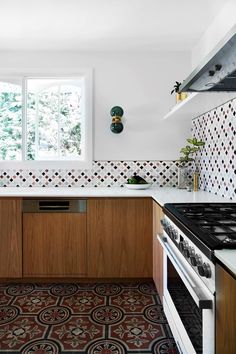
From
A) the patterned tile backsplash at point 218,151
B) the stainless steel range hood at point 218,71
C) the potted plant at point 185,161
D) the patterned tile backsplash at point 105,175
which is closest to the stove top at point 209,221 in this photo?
the patterned tile backsplash at point 218,151

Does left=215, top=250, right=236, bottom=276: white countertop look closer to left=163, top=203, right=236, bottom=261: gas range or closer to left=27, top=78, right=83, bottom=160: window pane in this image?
left=163, top=203, right=236, bottom=261: gas range

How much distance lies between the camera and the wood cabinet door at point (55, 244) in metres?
2.82

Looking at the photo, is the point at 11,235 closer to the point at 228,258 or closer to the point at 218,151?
the point at 218,151

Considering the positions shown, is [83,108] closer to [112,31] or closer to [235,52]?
[112,31]

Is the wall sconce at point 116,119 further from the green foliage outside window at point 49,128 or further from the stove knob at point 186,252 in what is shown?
the stove knob at point 186,252

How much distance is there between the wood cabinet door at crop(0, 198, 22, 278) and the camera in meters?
2.84

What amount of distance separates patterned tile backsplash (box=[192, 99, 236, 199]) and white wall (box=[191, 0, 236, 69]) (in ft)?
1.74

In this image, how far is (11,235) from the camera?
9.34 ft

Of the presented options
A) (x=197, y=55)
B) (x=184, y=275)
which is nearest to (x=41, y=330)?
(x=184, y=275)

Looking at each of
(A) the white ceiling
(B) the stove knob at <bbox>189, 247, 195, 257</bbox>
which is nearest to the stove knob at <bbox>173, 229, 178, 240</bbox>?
(B) the stove knob at <bbox>189, 247, 195, 257</bbox>

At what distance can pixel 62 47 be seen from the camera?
327 centimetres

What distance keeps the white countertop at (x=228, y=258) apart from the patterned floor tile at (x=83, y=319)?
1.16 meters

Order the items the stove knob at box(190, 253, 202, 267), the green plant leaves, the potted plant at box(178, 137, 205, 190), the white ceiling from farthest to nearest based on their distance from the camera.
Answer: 1. the potted plant at box(178, 137, 205, 190)
2. the green plant leaves
3. the white ceiling
4. the stove knob at box(190, 253, 202, 267)

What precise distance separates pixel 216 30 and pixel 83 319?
96.6 inches
